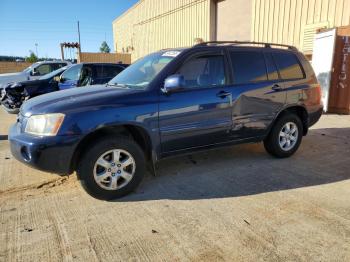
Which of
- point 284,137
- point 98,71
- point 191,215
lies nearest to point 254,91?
point 284,137

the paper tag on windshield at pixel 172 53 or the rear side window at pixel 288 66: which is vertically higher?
the paper tag on windshield at pixel 172 53

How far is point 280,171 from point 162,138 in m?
1.95

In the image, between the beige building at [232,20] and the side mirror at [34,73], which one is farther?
the side mirror at [34,73]

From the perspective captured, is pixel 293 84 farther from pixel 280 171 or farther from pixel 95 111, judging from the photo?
pixel 95 111

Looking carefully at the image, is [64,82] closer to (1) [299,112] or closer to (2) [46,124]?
(2) [46,124]

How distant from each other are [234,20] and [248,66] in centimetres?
957

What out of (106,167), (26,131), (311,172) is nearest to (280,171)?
(311,172)

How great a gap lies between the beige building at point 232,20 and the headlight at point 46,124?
28.7 ft

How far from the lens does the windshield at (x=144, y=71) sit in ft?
13.5

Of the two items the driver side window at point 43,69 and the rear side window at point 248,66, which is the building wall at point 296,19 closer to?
the rear side window at point 248,66

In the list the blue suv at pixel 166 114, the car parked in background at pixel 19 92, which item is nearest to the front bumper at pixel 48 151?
the blue suv at pixel 166 114

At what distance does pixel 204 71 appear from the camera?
4.31 m

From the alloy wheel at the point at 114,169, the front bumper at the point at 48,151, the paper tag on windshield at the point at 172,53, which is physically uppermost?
the paper tag on windshield at the point at 172,53

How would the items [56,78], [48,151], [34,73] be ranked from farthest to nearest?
[34,73], [56,78], [48,151]
